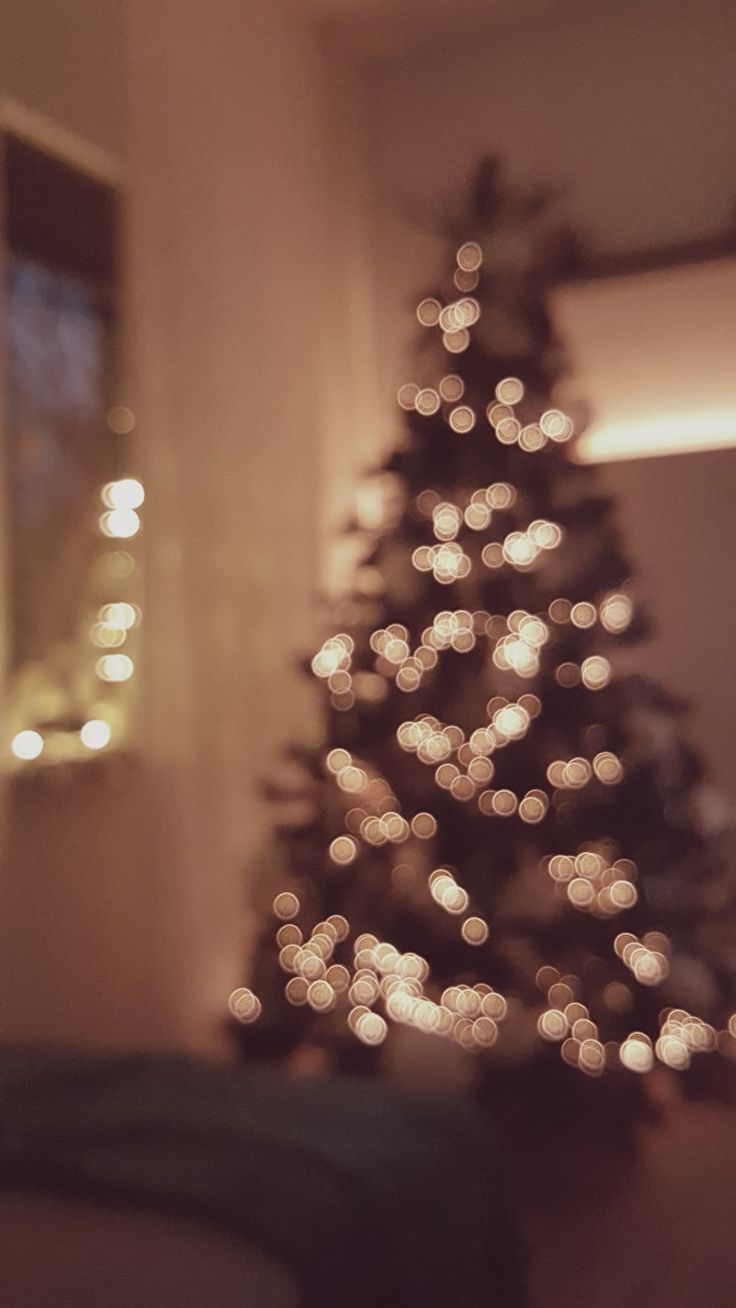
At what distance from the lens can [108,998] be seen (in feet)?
10.0

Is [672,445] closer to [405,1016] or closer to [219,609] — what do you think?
[219,609]

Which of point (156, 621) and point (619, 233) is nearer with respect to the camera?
point (156, 621)

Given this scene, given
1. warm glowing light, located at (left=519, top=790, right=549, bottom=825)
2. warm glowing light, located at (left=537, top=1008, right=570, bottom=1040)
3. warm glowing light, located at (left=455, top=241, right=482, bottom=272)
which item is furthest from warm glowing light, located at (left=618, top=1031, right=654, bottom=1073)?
warm glowing light, located at (left=455, top=241, right=482, bottom=272)

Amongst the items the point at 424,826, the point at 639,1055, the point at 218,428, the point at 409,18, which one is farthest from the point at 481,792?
the point at 409,18

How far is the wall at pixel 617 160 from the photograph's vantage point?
372cm

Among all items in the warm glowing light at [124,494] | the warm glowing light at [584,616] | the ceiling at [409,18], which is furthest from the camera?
the ceiling at [409,18]

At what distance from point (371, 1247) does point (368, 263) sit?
3.44 metres

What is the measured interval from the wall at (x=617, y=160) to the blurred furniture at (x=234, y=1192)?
83.1 inches

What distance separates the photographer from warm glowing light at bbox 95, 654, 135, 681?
298cm

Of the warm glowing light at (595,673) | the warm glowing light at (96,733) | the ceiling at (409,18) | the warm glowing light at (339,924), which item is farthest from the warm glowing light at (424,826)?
the ceiling at (409,18)

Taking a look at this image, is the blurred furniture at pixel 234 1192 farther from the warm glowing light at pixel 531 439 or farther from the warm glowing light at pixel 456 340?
the warm glowing light at pixel 456 340

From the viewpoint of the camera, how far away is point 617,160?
394 cm

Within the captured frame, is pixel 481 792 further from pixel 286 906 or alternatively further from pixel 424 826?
pixel 286 906

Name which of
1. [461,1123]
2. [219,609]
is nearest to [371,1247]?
[461,1123]
